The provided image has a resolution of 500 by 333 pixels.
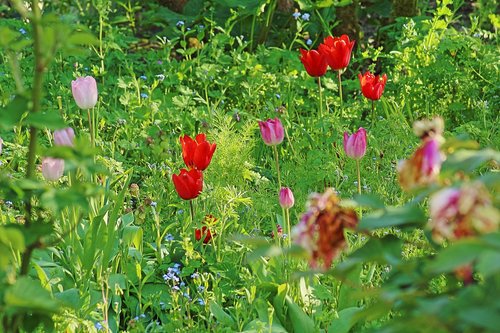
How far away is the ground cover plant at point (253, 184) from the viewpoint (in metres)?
1.23

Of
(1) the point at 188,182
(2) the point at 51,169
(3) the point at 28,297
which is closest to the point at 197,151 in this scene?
(1) the point at 188,182

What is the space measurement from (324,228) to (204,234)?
4.91 ft

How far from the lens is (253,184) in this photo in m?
3.49

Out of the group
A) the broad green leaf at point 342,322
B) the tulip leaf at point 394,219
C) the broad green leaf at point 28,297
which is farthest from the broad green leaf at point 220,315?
the tulip leaf at point 394,219

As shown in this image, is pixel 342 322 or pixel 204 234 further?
pixel 204 234

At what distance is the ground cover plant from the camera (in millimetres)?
1232

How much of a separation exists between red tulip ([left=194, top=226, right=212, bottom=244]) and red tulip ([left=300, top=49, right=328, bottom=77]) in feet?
→ 2.84

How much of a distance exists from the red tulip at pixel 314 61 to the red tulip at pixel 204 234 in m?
0.87

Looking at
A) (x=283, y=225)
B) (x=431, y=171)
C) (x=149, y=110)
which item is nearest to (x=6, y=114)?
(x=431, y=171)

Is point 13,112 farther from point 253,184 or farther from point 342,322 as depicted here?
point 253,184

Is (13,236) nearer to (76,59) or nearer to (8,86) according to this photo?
(8,86)

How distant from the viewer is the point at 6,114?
1.45 meters

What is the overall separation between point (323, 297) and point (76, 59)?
2455 mm

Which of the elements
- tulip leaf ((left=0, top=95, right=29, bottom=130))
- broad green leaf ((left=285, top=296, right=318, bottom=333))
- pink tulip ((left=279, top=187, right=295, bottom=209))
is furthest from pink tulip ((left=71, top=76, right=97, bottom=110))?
tulip leaf ((left=0, top=95, right=29, bottom=130))
